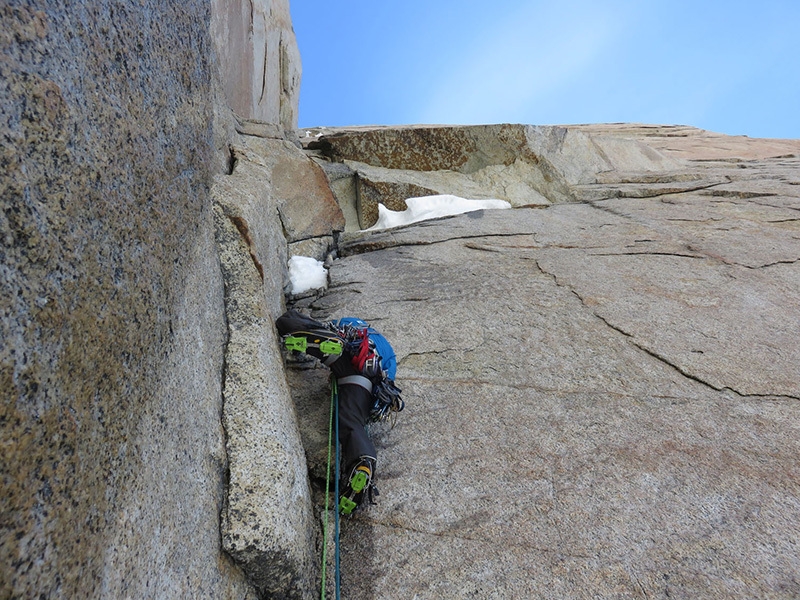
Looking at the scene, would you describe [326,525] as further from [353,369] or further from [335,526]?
[353,369]

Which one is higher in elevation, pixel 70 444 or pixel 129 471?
pixel 70 444

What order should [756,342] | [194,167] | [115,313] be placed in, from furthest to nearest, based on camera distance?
1. [756,342]
2. [194,167]
3. [115,313]

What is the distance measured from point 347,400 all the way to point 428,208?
498 cm

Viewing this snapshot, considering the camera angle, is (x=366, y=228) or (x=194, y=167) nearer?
(x=194, y=167)

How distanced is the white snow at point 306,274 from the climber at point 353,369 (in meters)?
1.53

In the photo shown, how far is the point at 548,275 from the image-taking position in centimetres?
556

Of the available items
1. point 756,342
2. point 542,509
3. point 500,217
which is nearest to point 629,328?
point 756,342

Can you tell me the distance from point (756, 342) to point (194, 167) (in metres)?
4.26

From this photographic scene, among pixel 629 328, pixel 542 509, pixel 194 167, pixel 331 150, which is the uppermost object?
pixel 331 150

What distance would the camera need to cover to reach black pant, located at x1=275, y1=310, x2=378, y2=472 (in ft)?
10.6

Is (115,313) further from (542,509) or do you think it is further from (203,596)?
(542,509)

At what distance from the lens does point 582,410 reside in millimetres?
3670

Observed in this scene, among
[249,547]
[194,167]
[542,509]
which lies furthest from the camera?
[542,509]

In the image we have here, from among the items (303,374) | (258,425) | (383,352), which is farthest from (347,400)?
(258,425)
